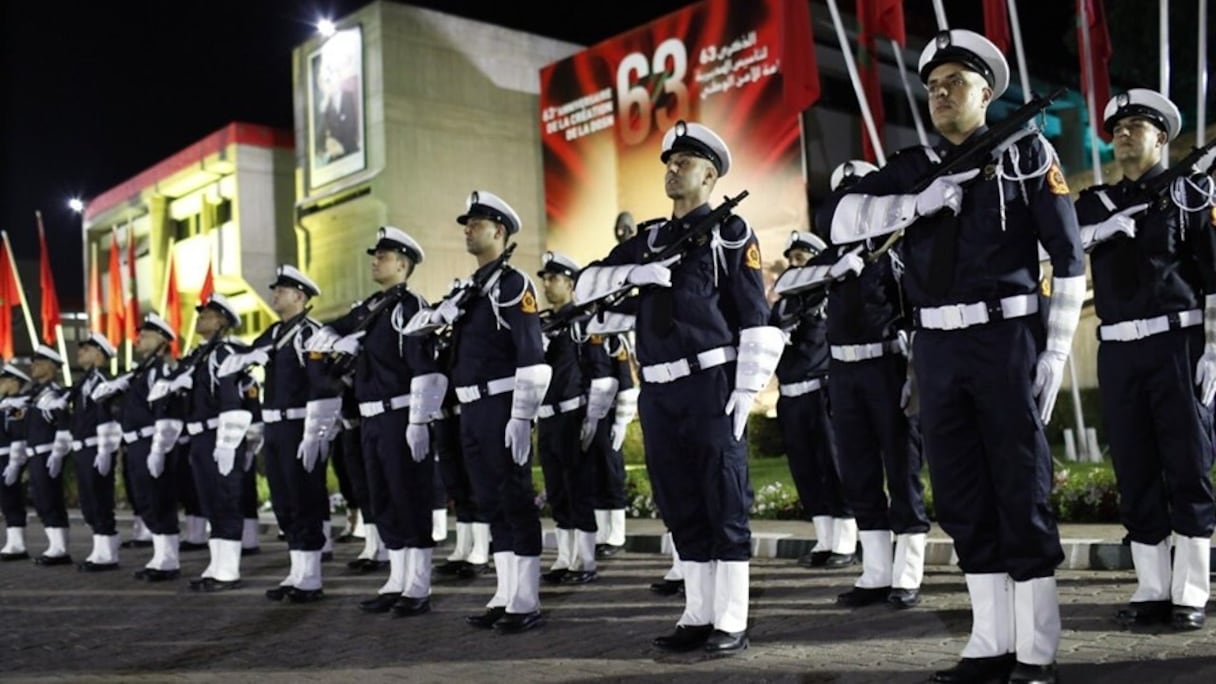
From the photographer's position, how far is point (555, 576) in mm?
9617

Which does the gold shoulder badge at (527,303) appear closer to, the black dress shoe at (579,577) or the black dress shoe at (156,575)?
the black dress shoe at (579,577)

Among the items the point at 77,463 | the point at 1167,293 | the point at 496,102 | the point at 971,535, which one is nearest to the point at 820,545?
the point at 1167,293

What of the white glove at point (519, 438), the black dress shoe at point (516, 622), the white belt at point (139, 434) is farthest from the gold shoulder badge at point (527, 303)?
the white belt at point (139, 434)

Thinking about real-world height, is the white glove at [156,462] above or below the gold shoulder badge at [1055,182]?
below

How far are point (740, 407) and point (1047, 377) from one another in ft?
5.41

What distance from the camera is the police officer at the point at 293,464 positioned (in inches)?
358

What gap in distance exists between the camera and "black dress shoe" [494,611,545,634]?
277 inches

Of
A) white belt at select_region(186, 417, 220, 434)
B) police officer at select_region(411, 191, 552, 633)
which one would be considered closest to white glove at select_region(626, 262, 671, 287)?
police officer at select_region(411, 191, 552, 633)

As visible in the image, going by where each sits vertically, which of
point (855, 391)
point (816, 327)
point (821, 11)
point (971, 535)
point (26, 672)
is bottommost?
point (26, 672)

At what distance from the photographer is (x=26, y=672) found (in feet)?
21.7

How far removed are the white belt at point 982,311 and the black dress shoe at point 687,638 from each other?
2.10 m

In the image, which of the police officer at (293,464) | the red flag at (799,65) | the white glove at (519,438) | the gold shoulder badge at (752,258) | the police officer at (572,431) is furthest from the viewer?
the red flag at (799,65)

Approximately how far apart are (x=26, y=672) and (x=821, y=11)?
24195mm

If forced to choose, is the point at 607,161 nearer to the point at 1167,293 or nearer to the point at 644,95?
the point at 644,95
